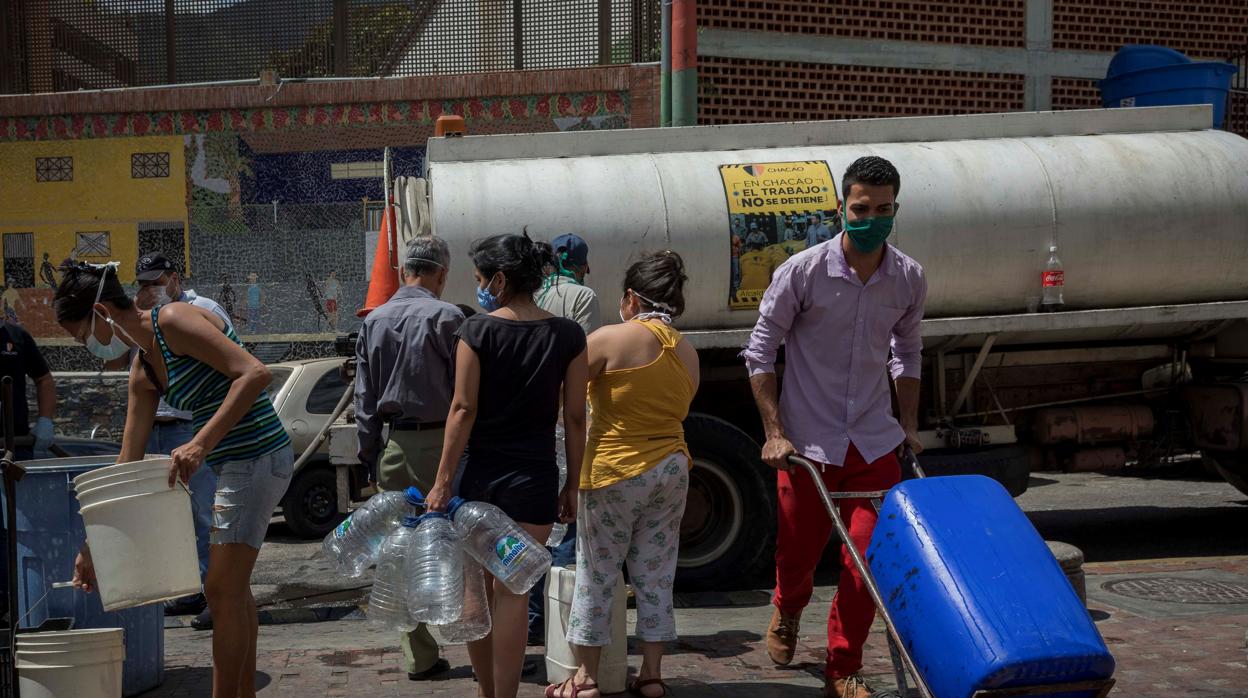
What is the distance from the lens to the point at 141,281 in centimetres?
505

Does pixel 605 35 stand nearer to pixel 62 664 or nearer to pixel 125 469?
pixel 125 469

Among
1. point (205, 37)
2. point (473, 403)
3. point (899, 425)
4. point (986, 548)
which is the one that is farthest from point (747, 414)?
point (205, 37)

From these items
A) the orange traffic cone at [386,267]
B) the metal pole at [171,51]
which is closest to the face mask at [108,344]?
the orange traffic cone at [386,267]

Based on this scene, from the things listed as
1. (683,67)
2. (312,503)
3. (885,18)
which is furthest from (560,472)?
(885,18)

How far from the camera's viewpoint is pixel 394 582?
4.49 metres

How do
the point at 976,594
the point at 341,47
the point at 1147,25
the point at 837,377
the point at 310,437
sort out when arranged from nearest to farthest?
1. the point at 976,594
2. the point at 837,377
3. the point at 310,437
4. the point at 1147,25
5. the point at 341,47

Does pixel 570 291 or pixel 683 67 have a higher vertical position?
pixel 683 67

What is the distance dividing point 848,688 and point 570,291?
2508 mm

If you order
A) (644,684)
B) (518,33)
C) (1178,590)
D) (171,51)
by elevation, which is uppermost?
(518,33)

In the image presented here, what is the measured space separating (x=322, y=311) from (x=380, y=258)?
7307 millimetres

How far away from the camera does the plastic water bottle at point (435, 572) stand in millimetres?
4367

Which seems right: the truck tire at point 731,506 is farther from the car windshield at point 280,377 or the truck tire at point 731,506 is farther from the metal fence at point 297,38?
the metal fence at point 297,38

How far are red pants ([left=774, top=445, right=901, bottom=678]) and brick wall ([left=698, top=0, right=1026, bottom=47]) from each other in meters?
8.96

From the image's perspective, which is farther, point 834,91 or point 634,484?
point 834,91
